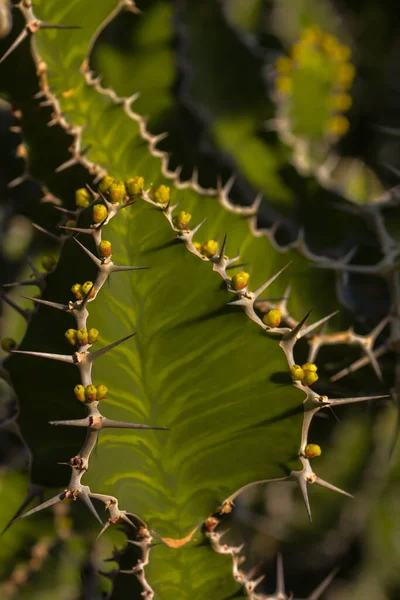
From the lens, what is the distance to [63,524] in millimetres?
1317

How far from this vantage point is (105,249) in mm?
889

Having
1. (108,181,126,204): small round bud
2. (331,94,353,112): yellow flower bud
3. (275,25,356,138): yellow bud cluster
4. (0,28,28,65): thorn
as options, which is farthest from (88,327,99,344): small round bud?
(331,94,353,112): yellow flower bud

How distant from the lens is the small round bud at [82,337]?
867mm

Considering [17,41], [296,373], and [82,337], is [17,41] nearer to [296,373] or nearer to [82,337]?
[82,337]

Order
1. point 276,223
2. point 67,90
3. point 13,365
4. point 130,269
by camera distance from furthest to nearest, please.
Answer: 1. point 276,223
2. point 67,90
3. point 13,365
4. point 130,269

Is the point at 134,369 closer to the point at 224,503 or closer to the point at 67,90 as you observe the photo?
the point at 224,503

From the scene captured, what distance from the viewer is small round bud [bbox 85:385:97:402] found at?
2.81ft

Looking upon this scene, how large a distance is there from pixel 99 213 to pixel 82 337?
0.61 ft

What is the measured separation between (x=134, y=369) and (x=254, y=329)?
0.61 ft

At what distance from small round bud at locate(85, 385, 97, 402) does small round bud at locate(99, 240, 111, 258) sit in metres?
0.18

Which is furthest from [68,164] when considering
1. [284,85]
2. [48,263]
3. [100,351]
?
[284,85]

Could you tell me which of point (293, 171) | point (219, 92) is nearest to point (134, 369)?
point (293, 171)

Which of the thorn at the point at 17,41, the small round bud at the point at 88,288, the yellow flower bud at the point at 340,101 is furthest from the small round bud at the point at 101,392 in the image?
the yellow flower bud at the point at 340,101

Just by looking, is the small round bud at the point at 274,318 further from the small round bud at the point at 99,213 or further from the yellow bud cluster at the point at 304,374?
the small round bud at the point at 99,213
